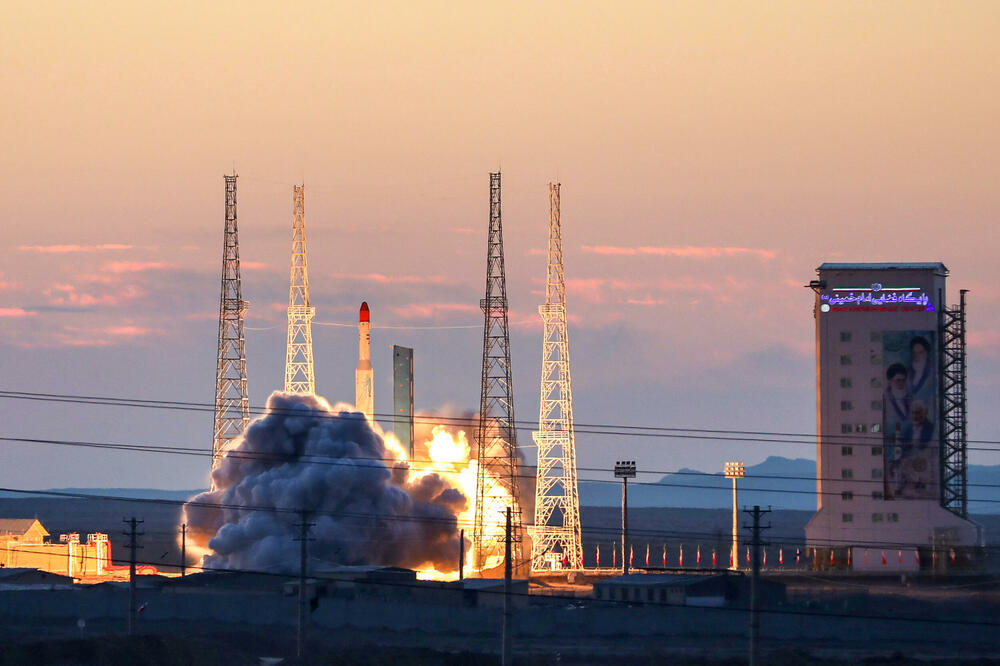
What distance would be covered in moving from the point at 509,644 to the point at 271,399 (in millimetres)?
57901

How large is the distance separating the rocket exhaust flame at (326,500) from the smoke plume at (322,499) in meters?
0.08

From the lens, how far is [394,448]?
142m

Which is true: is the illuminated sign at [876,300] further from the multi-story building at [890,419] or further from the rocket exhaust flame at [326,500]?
the rocket exhaust flame at [326,500]

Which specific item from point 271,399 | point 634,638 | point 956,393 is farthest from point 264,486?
point 956,393

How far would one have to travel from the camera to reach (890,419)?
15438 cm

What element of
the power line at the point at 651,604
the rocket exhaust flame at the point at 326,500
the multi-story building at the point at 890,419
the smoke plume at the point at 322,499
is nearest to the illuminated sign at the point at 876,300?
the multi-story building at the point at 890,419

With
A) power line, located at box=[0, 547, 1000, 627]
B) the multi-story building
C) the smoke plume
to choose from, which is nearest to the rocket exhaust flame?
the smoke plume

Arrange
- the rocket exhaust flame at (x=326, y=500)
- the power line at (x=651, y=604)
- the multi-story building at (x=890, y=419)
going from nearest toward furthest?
the power line at (x=651, y=604), the rocket exhaust flame at (x=326, y=500), the multi-story building at (x=890, y=419)

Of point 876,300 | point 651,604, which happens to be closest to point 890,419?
point 876,300

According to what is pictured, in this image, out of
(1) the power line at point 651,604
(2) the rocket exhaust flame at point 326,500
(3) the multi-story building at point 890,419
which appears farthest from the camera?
(3) the multi-story building at point 890,419

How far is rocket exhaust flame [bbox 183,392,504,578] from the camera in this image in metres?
131

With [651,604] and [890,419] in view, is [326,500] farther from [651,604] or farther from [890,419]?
[890,419]

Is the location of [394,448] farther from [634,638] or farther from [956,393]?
[956,393]

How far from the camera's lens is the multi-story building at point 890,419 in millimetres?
153500
